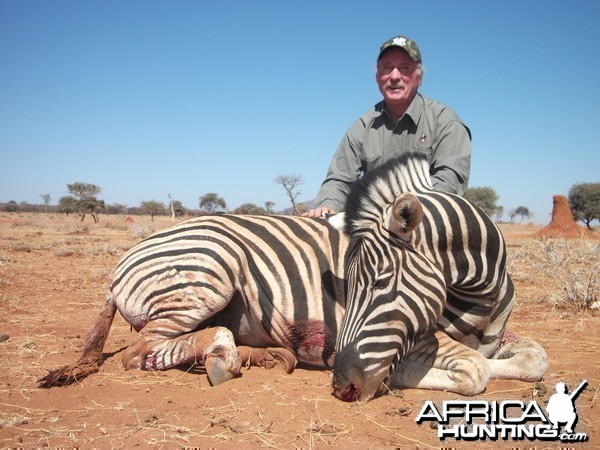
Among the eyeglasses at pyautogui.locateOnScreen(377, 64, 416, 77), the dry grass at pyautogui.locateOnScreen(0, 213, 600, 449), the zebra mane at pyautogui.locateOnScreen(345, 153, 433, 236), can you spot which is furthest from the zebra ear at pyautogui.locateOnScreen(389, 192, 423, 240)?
the eyeglasses at pyautogui.locateOnScreen(377, 64, 416, 77)

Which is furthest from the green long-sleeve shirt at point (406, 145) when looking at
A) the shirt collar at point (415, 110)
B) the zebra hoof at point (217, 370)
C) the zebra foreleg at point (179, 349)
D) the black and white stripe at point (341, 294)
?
the zebra hoof at point (217, 370)

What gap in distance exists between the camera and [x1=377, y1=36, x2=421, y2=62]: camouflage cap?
427 cm

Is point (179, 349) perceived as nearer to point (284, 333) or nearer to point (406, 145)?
point (284, 333)

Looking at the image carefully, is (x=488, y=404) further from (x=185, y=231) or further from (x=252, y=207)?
(x=252, y=207)

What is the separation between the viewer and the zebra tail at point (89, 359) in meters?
3.12

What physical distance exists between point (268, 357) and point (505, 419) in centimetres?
167

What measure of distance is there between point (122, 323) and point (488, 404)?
4381 mm

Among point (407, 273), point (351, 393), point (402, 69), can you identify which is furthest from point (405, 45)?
point (351, 393)

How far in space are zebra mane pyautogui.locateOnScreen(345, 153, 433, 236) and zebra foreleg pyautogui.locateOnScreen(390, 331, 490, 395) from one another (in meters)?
0.88

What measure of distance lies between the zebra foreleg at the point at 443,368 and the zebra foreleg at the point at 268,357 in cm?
77

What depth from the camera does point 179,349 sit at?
3.33m

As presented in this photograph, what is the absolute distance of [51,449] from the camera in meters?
2.18

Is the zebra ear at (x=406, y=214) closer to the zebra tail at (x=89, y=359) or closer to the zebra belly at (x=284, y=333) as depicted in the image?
the zebra belly at (x=284, y=333)

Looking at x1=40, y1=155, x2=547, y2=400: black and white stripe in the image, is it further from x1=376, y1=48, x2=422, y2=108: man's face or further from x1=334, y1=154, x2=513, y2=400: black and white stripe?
x1=376, y1=48, x2=422, y2=108: man's face
